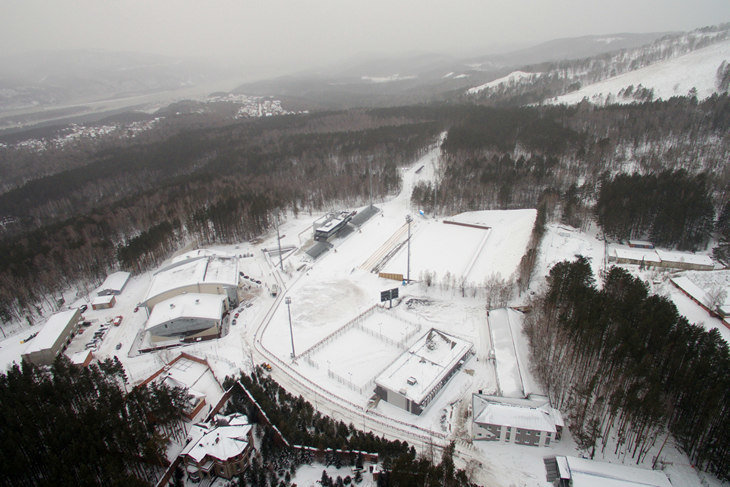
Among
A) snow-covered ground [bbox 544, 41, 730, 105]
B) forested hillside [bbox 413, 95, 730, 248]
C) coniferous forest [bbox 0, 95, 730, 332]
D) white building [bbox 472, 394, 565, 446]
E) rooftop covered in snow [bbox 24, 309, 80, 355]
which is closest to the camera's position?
white building [bbox 472, 394, 565, 446]

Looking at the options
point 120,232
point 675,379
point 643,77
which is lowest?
point 120,232

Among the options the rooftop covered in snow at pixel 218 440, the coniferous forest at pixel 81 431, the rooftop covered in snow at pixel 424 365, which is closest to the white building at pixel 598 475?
the rooftop covered in snow at pixel 424 365

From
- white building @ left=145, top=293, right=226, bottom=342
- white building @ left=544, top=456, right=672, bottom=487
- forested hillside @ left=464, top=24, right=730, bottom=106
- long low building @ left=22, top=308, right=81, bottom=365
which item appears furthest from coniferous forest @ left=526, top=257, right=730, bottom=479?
forested hillside @ left=464, top=24, right=730, bottom=106

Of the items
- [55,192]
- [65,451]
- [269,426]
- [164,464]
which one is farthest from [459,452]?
[55,192]

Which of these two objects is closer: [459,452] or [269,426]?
[459,452]

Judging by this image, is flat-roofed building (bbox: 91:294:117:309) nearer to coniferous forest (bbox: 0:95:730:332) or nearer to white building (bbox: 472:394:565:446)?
coniferous forest (bbox: 0:95:730:332)

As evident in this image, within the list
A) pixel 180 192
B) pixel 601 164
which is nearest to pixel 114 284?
pixel 180 192

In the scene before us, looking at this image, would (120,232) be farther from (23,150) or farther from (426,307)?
(23,150)
